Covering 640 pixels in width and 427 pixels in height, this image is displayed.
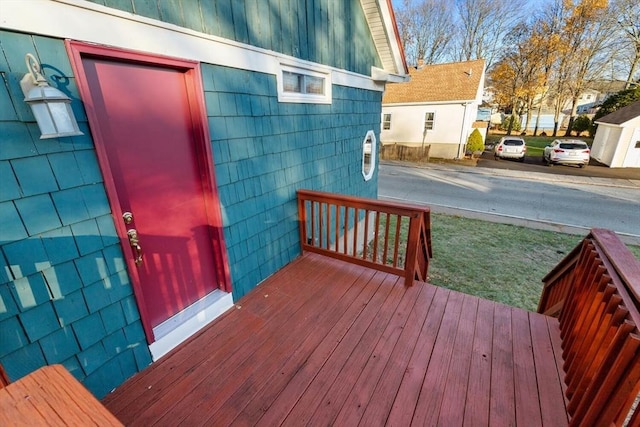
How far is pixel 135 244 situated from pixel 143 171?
1.67 feet

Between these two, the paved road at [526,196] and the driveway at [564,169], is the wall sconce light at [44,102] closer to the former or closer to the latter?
the paved road at [526,196]

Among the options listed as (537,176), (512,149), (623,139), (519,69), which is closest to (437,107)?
(512,149)

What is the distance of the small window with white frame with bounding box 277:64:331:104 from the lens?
3.12m

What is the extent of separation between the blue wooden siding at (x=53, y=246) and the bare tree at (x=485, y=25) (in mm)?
26720

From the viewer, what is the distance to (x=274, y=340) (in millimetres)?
2416

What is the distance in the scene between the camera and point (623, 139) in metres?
12.7

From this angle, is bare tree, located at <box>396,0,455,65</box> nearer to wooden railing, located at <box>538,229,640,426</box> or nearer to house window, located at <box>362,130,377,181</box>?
house window, located at <box>362,130,377,181</box>

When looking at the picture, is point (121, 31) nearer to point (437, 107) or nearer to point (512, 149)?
point (437, 107)

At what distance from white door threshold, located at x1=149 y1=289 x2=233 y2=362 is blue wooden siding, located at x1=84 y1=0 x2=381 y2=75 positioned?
222 centimetres

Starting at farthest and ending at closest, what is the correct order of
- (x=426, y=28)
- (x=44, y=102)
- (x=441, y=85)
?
(x=426, y=28) → (x=441, y=85) → (x=44, y=102)

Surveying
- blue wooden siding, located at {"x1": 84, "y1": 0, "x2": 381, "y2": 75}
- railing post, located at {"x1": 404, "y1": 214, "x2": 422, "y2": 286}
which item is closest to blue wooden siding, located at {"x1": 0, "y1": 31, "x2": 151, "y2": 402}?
blue wooden siding, located at {"x1": 84, "y1": 0, "x2": 381, "y2": 75}

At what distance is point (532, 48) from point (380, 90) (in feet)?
72.6

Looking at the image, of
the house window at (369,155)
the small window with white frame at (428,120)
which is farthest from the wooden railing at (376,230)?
the small window with white frame at (428,120)

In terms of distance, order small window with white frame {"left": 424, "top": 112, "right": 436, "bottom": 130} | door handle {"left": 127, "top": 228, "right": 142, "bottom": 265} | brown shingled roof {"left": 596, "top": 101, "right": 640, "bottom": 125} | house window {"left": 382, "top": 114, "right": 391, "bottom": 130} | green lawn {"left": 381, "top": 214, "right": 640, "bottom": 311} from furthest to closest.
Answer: house window {"left": 382, "top": 114, "right": 391, "bottom": 130}, small window with white frame {"left": 424, "top": 112, "right": 436, "bottom": 130}, brown shingled roof {"left": 596, "top": 101, "right": 640, "bottom": 125}, green lawn {"left": 381, "top": 214, "right": 640, "bottom": 311}, door handle {"left": 127, "top": 228, "right": 142, "bottom": 265}
